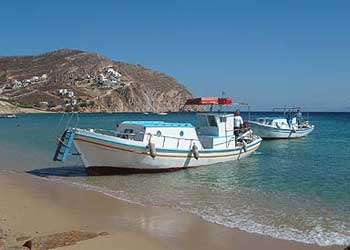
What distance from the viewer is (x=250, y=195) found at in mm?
17812

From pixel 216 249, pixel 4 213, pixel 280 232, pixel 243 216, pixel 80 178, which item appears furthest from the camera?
pixel 80 178

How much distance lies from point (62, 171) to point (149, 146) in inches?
195

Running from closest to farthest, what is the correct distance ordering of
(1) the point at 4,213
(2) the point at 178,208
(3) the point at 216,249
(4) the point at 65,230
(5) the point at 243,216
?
(3) the point at 216,249 → (4) the point at 65,230 → (1) the point at 4,213 → (5) the point at 243,216 → (2) the point at 178,208

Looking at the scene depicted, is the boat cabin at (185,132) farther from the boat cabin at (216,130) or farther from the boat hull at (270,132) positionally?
the boat hull at (270,132)

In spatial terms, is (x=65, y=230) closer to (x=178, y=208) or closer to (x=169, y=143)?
(x=178, y=208)

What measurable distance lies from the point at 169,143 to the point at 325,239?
1383cm

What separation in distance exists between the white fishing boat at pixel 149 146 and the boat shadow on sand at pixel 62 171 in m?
0.72

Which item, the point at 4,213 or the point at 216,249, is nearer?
the point at 216,249

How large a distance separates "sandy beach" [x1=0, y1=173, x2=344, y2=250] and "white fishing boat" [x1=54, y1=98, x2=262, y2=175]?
594cm

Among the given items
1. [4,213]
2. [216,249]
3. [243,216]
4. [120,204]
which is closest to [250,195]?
[243,216]

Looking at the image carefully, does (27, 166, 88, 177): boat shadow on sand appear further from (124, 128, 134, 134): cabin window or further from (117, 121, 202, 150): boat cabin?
(124, 128, 134, 134): cabin window

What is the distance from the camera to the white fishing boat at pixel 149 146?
899 inches

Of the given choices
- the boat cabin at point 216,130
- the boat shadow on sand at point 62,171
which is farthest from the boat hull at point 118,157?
the boat cabin at point 216,130

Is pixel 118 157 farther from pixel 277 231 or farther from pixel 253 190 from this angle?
pixel 277 231
